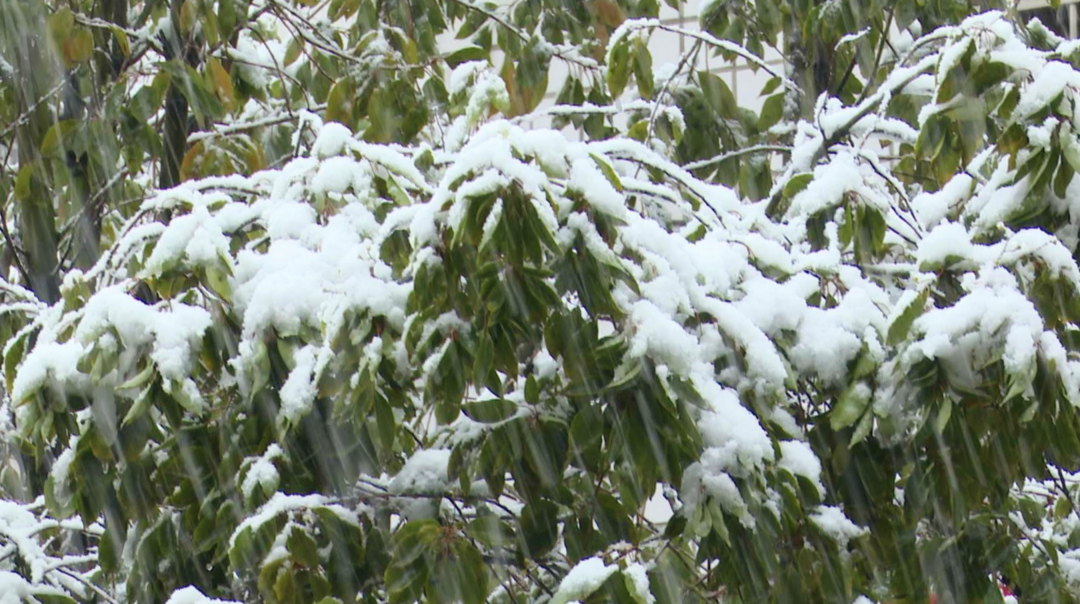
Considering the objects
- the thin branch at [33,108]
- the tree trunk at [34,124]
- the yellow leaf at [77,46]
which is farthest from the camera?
the thin branch at [33,108]

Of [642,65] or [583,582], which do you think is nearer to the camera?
[583,582]

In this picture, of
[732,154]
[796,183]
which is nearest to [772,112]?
[732,154]

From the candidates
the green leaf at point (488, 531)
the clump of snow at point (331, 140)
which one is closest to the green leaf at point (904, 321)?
the green leaf at point (488, 531)

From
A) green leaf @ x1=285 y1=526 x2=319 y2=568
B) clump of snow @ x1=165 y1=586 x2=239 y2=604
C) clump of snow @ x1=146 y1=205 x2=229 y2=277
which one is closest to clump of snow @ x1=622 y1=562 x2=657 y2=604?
green leaf @ x1=285 y1=526 x2=319 y2=568

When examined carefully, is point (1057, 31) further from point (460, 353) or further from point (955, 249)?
point (460, 353)

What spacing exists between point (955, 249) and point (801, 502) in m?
0.52

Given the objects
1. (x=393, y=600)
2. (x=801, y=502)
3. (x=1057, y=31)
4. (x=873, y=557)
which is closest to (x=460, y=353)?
(x=393, y=600)

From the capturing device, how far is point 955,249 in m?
2.22

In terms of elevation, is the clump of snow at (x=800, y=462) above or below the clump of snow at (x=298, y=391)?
below

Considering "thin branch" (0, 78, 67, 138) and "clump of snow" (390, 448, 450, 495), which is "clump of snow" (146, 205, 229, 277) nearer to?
"clump of snow" (390, 448, 450, 495)

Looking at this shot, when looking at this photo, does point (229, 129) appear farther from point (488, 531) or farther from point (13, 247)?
point (488, 531)

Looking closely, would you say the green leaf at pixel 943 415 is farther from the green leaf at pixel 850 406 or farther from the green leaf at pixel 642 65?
the green leaf at pixel 642 65

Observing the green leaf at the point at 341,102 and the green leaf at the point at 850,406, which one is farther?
the green leaf at the point at 341,102

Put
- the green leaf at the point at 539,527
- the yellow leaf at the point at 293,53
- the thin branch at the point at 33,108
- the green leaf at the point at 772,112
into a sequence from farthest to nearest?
the yellow leaf at the point at 293,53 → the green leaf at the point at 772,112 → the thin branch at the point at 33,108 → the green leaf at the point at 539,527
